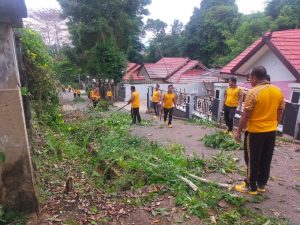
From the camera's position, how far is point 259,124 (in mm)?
4098

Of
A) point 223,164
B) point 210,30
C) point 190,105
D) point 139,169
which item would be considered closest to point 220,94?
point 190,105

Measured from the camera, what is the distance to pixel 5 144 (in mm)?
3451

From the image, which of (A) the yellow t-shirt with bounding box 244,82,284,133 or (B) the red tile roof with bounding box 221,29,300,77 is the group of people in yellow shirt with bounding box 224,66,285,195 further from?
(B) the red tile roof with bounding box 221,29,300,77

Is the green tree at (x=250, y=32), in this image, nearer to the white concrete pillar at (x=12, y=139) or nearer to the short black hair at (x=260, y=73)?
the short black hair at (x=260, y=73)

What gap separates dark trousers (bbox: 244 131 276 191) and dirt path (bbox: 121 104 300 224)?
0.35 meters

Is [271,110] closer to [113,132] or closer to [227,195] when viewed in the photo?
[227,195]

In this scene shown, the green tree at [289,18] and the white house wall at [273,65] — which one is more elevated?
the green tree at [289,18]

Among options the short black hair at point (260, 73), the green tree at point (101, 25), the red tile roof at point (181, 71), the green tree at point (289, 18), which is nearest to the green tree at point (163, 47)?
the red tile roof at point (181, 71)

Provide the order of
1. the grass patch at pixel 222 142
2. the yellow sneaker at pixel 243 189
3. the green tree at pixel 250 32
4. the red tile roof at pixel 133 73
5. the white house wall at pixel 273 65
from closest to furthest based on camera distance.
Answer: the yellow sneaker at pixel 243 189 → the grass patch at pixel 222 142 → the white house wall at pixel 273 65 → the green tree at pixel 250 32 → the red tile roof at pixel 133 73

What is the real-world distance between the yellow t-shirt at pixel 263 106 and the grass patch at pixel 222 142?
124 inches

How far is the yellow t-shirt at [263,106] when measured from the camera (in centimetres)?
400

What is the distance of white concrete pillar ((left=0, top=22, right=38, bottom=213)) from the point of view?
10.9ft

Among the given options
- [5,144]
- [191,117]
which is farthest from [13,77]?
[191,117]

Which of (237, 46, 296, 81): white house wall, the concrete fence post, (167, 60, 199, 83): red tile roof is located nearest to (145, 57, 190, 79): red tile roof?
(167, 60, 199, 83): red tile roof
